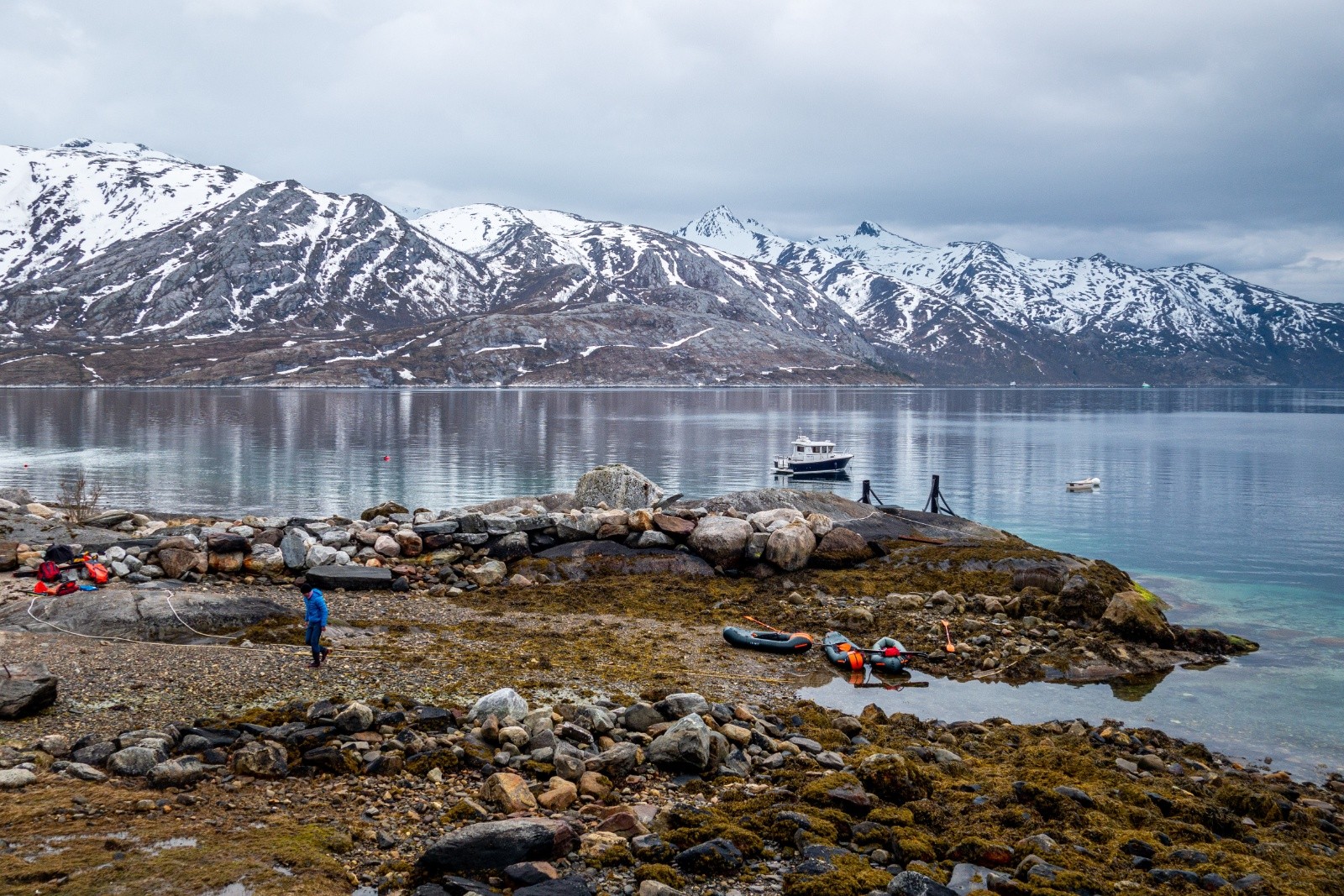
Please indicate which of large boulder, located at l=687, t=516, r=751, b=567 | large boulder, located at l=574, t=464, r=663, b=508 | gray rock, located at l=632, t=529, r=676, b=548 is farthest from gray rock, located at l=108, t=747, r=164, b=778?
large boulder, located at l=574, t=464, r=663, b=508

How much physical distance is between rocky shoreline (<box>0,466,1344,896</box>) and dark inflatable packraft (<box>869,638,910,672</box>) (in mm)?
1020

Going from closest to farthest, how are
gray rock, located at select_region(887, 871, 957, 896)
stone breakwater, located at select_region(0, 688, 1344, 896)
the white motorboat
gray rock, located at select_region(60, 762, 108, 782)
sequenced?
gray rock, located at select_region(887, 871, 957, 896), stone breakwater, located at select_region(0, 688, 1344, 896), gray rock, located at select_region(60, 762, 108, 782), the white motorboat

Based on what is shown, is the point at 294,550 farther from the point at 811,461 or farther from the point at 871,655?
the point at 811,461

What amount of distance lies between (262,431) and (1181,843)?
318 ft

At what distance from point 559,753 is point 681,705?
8.37ft

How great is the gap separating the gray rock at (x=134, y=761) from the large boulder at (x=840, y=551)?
19.0 m

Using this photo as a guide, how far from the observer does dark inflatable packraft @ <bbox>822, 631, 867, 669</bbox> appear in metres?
18.5

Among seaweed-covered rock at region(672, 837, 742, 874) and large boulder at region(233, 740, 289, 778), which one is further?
large boulder at region(233, 740, 289, 778)

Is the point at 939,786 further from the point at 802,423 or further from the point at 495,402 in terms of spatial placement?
the point at 495,402

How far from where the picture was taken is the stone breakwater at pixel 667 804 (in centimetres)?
878

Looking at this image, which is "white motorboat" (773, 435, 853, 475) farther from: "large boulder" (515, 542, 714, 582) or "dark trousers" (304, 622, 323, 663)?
"dark trousers" (304, 622, 323, 663)

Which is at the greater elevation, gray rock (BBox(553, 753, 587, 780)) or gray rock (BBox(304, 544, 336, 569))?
gray rock (BBox(304, 544, 336, 569))

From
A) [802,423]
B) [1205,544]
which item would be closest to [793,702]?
[1205,544]

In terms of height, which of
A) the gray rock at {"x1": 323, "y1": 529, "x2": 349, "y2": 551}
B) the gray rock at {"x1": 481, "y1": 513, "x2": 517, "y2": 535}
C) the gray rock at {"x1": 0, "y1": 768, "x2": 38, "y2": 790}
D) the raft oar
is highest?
the gray rock at {"x1": 481, "y1": 513, "x2": 517, "y2": 535}
